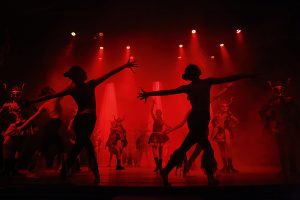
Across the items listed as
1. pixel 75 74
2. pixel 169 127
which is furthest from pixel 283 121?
pixel 75 74

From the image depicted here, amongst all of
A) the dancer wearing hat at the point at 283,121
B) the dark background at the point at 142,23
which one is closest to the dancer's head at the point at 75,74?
the dancer wearing hat at the point at 283,121

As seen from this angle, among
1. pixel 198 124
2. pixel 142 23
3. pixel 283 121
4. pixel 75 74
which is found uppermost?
→ pixel 142 23

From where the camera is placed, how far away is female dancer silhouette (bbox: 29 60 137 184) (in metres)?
4.54

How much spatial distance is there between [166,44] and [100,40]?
3.17 metres

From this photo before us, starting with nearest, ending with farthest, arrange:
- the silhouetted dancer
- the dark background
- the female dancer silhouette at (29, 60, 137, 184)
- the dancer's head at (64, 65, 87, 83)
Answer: the female dancer silhouette at (29, 60, 137, 184)
the dancer's head at (64, 65, 87, 83)
the silhouetted dancer
the dark background

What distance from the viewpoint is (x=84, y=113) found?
4.58 meters

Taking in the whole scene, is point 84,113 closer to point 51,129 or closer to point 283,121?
point 51,129

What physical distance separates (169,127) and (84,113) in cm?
340

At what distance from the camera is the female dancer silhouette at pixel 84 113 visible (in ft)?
14.9

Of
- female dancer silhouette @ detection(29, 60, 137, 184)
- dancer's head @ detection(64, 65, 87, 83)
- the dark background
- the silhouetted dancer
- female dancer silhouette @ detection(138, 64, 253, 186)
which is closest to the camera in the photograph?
female dancer silhouette @ detection(138, 64, 253, 186)

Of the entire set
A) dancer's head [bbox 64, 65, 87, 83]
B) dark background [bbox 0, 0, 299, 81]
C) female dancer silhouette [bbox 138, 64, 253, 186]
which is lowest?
female dancer silhouette [bbox 138, 64, 253, 186]

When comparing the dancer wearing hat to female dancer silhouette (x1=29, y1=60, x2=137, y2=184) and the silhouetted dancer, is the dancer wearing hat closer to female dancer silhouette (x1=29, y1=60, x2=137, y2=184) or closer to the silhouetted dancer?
female dancer silhouette (x1=29, y1=60, x2=137, y2=184)

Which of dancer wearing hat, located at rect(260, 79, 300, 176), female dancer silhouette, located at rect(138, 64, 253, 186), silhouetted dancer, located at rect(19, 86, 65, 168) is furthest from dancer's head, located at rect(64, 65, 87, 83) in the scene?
dancer wearing hat, located at rect(260, 79, 300, 176)

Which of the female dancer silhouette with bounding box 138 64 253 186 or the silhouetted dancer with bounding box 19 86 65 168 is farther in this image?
the silhouetted dancer with bounding box 19 86 65 168
